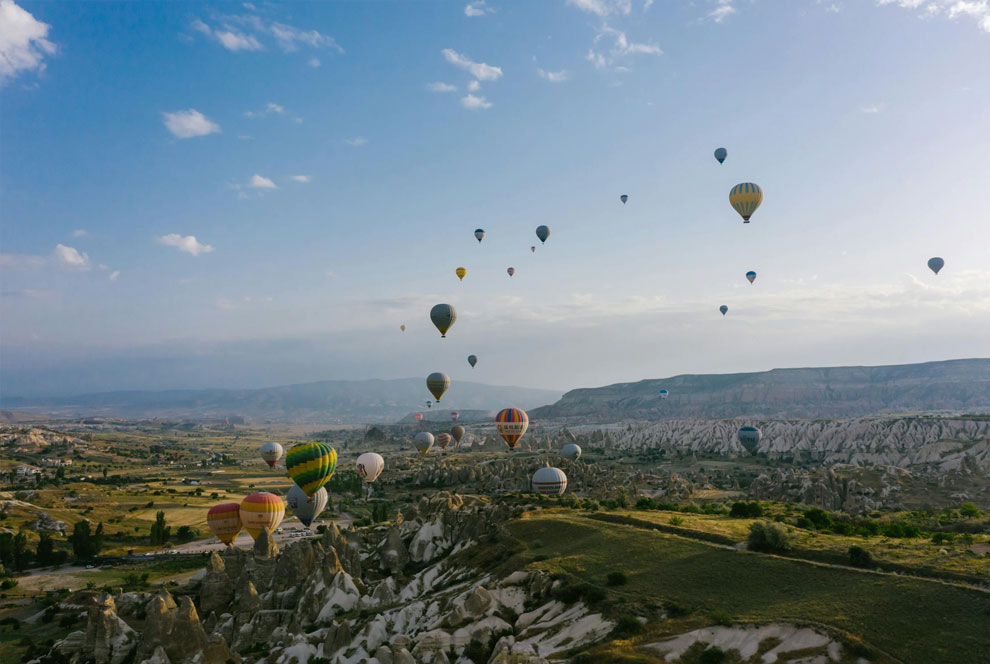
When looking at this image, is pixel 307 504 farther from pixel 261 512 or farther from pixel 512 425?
pixel 512 425

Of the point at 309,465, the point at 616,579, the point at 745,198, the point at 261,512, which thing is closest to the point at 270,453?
the point at 309,465

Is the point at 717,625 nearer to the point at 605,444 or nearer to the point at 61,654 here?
the point at 61,654

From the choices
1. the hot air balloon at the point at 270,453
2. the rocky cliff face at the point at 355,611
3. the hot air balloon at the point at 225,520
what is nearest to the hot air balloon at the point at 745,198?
the rocky cliff face at the point at 355,611

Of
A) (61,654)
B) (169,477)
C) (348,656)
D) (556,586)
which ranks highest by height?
(556,586)

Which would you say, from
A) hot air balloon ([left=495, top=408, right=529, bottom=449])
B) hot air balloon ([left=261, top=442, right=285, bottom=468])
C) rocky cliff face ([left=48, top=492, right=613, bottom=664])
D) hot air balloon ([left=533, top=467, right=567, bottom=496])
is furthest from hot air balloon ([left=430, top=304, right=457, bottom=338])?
hot air balloon ([left=261, top=442, right=285, bottom=468])

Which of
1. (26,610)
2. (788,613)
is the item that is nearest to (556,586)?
A: (788,613)
